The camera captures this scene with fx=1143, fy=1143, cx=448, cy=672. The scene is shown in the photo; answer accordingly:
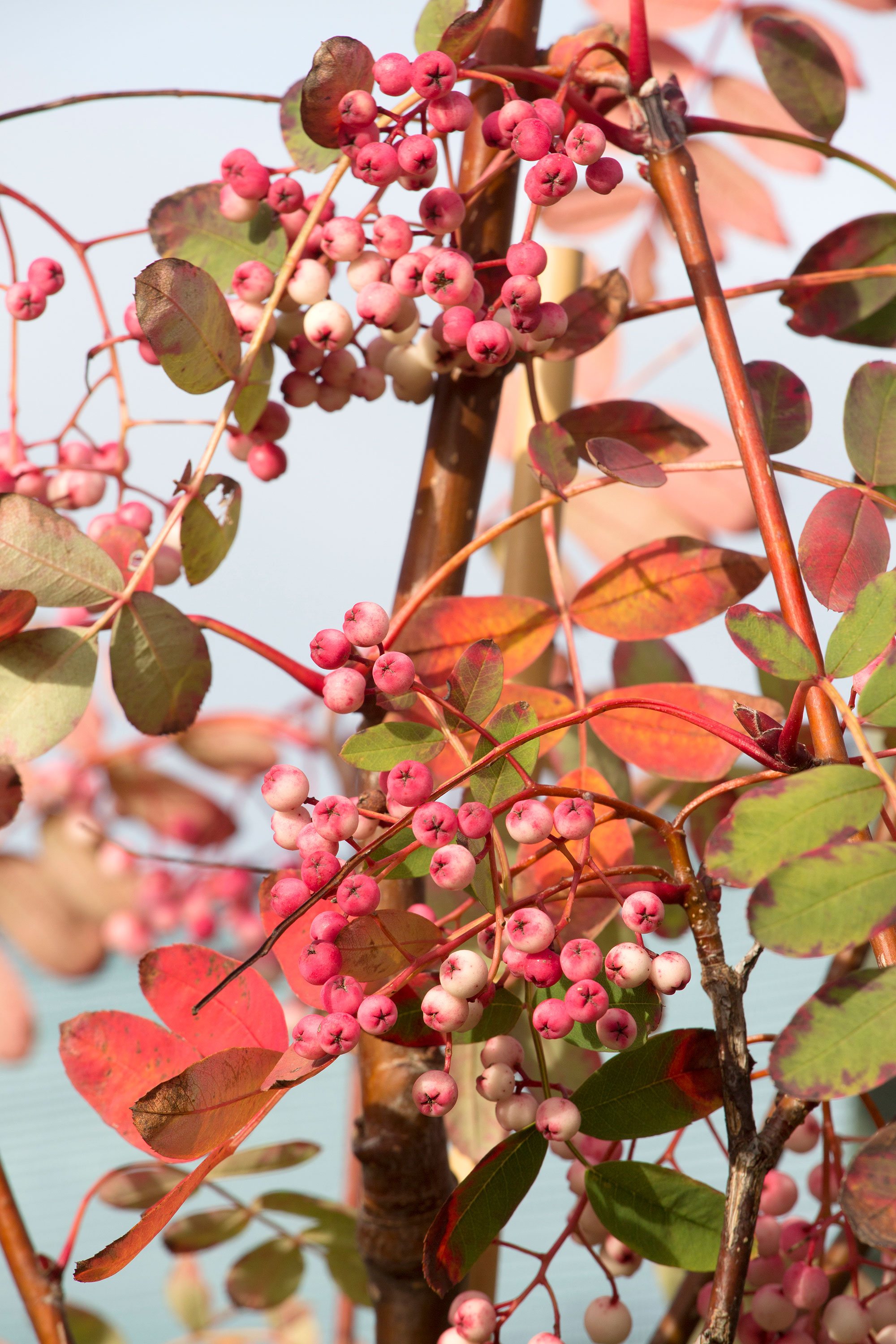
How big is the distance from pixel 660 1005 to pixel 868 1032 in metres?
0.08

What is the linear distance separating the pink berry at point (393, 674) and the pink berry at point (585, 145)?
16 cm

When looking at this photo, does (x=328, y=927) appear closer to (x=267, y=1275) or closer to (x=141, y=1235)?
(x=141, y=1235)

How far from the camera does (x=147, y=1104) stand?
253mm

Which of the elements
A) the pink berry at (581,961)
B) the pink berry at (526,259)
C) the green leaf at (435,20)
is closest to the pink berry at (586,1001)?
the pink berry at (581,961)

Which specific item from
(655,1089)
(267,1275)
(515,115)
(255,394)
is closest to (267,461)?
(255,394)

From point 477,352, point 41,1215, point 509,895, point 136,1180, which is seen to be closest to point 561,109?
point 477,352

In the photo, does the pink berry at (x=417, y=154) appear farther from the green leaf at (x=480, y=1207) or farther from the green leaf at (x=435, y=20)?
the green leaf at (x=480, y=1207)

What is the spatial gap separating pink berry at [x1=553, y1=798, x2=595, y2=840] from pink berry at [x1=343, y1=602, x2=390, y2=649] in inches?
2.7

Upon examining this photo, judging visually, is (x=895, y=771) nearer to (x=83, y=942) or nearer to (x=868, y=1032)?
(x=868, y=1032)

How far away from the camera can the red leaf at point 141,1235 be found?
240 mm

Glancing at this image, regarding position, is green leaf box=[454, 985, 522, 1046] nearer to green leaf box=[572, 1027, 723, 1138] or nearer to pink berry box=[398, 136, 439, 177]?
green leaf box=[572, 1027, 723, 1138]

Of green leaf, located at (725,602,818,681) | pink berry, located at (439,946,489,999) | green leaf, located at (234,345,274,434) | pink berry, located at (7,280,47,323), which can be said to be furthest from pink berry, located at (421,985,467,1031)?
pink berry, located at (7,280,47,323)

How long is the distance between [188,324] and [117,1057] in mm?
214

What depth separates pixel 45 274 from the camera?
44cm
